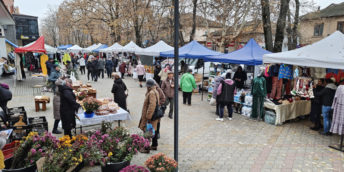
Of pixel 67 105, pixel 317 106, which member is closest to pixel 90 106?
pixel 67 105

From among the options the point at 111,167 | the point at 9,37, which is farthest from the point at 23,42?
the point at 111,167

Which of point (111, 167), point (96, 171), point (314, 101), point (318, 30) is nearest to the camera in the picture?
point (111, 167)

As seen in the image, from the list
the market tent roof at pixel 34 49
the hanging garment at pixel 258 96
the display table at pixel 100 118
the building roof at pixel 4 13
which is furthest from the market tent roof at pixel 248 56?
the market tent roof at pixel 34 49

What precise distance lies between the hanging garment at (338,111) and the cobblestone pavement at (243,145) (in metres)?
0.54

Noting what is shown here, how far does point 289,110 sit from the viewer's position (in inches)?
311

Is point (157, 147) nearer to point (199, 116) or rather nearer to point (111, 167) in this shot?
point (111, 167)

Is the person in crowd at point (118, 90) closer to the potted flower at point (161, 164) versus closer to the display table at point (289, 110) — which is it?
the potted flower at point (161, 164)

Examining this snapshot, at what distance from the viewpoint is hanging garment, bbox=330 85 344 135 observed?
581 cm

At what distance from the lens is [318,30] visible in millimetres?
33812

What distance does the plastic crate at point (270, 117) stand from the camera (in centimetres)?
769

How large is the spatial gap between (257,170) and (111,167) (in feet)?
9.85

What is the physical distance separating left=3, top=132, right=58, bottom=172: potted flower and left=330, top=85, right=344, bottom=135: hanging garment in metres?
6.68

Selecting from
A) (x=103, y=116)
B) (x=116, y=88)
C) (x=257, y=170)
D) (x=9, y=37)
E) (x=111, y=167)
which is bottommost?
(x=257, y=170)

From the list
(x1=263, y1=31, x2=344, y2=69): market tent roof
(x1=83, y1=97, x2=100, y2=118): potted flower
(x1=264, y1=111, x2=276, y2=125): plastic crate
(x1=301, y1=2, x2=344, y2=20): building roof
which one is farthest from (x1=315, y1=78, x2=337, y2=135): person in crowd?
(x1=301, y1=2, x2=344, y2=20): building roof
